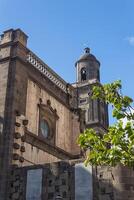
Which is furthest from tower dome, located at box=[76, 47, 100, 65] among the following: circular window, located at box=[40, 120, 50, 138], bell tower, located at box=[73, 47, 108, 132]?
circular window, located at box=[40, 120, 50, 138]

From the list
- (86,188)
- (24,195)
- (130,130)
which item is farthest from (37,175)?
(130,130)

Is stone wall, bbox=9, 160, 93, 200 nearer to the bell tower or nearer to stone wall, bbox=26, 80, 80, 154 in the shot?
stone wall, bbox=26, 80, 80, 154

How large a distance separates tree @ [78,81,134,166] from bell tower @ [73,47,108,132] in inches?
1259

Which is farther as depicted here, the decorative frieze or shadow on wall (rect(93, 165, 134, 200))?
the decorative frieze

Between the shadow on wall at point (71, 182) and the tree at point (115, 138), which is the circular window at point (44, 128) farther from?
the tree at point (115, 138)

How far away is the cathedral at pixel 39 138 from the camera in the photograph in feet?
64.0

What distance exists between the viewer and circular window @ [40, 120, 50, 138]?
26.2 m

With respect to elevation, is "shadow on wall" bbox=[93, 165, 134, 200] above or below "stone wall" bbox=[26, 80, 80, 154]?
below

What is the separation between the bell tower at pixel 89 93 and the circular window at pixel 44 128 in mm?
19521

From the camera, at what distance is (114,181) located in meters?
18.9

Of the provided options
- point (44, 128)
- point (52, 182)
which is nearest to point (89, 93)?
point (44, 128)

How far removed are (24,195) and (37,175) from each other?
1.26 m

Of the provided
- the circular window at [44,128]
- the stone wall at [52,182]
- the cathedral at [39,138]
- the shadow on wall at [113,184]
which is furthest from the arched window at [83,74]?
the shadow on wall at [113,184]

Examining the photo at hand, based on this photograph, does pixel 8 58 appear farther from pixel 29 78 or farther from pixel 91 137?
pixel 91 137
